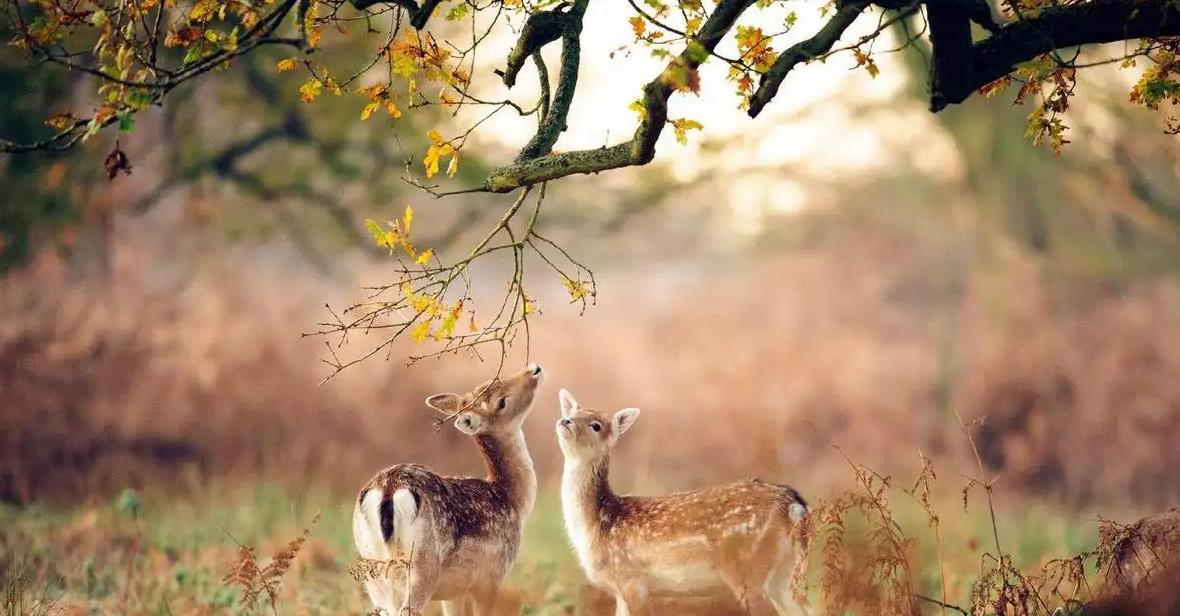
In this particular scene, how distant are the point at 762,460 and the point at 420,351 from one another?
7719mm

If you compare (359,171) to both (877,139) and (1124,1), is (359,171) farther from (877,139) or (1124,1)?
(1124,1)

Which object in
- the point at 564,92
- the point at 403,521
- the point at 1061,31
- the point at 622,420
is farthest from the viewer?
the point at 622,420

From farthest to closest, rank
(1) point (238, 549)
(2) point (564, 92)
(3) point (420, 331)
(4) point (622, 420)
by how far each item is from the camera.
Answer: (1) point (238, 549) < (4) point (622, 420) < (2) point (564, 92) < (3) point (420, 331)

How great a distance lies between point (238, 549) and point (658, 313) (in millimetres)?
8520

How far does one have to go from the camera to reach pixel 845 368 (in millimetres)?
15047

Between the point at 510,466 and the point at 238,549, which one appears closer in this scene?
the point at 510,466

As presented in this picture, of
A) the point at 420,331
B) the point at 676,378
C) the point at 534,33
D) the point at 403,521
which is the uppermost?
the point at 676,378

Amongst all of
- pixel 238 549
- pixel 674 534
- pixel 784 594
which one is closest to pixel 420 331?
pixel 674 534

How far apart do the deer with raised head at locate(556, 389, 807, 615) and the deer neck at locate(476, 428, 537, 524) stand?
0.22 m

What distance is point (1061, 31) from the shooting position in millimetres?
5168

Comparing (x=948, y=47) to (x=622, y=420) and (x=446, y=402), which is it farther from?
(x=446, y=402)

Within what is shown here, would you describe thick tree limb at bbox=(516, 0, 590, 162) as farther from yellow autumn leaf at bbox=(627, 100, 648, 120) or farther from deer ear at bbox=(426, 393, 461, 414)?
deer ear at bbox=(426, 393, 461, 414)

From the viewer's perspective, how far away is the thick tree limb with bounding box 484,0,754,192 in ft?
15.9

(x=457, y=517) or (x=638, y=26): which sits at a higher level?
(x=638, y=26)
